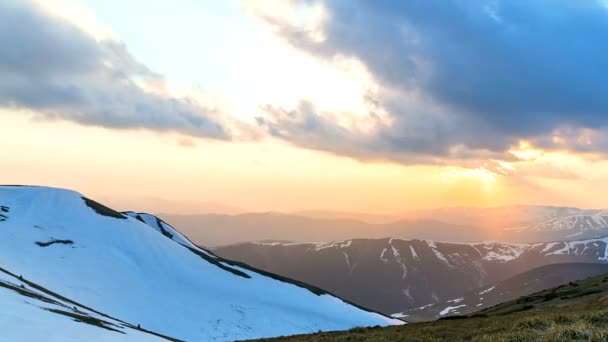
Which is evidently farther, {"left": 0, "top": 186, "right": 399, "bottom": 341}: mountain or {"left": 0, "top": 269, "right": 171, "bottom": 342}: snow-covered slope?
{"left": 0, "top": 186, "right": 399, "bottom": 341}: mountain

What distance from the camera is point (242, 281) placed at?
112688 mm

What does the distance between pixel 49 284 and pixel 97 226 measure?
37.8 metres

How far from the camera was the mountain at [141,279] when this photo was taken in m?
76.9

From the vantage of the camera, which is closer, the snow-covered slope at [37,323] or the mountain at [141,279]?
the snow-covered slope at [37,323]

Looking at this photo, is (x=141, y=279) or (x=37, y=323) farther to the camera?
(x=141, y=279)

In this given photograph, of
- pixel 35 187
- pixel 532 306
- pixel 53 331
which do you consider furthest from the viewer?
pixel 35 187

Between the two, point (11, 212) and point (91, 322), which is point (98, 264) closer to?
point (11, 212)

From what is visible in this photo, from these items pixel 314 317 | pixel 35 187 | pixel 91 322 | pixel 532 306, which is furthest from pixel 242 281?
pixel 532 306

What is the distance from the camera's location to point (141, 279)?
91.6m

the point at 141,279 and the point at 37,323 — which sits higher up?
the point at 37,323

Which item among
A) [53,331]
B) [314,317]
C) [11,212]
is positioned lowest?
[314,317]

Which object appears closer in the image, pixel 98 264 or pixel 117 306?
pixel 117 306

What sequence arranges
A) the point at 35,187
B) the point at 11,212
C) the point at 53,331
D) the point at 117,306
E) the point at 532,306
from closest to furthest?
1. the point at 53,331
2. the point at 532,306
3. the point at 117,306
4. the point at 11,212
5. the point at 35,187

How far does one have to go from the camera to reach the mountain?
252 ft
